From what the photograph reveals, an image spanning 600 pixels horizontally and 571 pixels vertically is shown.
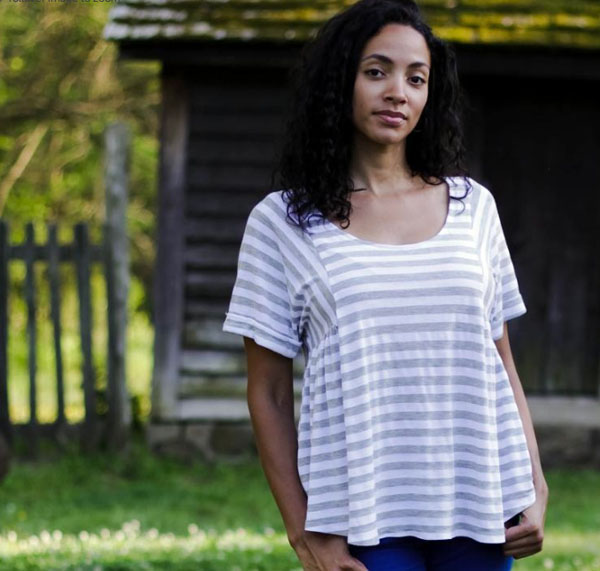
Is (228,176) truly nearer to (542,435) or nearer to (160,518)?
(160,518)

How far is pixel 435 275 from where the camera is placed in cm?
214

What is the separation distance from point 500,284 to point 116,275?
18.7 feet

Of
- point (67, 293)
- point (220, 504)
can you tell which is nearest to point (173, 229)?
point (220, 504)

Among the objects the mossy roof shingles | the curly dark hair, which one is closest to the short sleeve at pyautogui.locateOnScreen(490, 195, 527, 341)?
the curly dark hair

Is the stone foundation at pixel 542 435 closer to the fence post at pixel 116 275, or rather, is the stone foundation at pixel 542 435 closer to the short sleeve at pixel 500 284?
the fence post at pixel 116 275

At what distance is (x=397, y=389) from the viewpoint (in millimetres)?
2129

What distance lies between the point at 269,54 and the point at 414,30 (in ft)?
17.1

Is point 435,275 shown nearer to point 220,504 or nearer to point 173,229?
point 220,504

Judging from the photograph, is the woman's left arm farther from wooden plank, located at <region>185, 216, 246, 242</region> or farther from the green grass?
wooden plank, located at <region>185, 216, 246, 242</region>

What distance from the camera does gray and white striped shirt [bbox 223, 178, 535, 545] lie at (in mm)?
2119

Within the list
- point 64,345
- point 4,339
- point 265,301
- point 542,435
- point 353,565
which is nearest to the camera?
point 353,565

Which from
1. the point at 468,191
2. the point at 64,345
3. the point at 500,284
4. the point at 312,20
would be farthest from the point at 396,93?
the point at 64,345

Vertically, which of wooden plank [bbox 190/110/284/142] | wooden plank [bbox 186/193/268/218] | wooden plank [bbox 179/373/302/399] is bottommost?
wooden plank [bbox 179/373/302/399]

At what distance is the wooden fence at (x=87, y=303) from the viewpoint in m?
7.68
